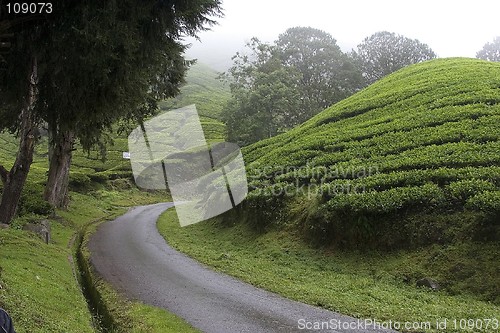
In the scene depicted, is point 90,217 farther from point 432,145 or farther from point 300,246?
point 432,145

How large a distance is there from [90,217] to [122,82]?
18.2 m

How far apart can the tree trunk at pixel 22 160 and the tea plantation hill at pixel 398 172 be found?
11195mm

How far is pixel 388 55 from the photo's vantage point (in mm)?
62594

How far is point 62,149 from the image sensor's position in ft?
71.6

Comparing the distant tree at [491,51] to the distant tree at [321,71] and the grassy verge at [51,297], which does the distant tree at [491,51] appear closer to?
the distant tree at [321,71]

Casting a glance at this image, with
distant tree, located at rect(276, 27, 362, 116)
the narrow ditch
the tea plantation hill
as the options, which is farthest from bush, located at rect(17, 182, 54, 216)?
distant tree, located at rect(276, 27, 362, 116)

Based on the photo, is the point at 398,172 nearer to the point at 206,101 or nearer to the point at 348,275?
the point at 348,275

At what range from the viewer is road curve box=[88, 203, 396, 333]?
9.02 metres

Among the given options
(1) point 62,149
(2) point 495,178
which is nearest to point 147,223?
(1) point 62,149

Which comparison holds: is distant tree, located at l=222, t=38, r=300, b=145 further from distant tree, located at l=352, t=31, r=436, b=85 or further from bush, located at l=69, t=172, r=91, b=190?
bush, located at l=69, t=172, r=91, b=190

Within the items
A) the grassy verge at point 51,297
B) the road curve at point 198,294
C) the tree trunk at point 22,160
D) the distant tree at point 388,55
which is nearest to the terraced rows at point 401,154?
the road curve at point 198,294

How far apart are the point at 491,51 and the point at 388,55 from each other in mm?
34768

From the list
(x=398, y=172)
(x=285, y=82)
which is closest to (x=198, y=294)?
(x=398, y=172)

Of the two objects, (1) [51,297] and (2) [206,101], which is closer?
(1) [51,297]
